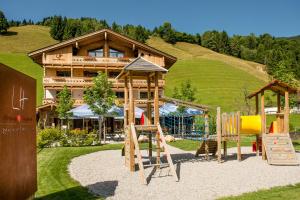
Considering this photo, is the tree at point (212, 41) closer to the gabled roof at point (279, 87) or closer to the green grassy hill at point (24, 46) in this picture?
the green grassy hill at point (24, 46)

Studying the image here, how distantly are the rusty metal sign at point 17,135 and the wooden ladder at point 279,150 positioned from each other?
10790 mm

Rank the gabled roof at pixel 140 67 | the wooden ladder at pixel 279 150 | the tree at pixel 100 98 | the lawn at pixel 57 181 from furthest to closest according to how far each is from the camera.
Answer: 1. the tree at pixel 100 98
2. the wooden ladder at pixel 279 150
3. the gabled roof at pixel 140 67
4. the lawn at pixel 57 181

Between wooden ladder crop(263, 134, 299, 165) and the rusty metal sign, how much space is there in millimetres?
10790

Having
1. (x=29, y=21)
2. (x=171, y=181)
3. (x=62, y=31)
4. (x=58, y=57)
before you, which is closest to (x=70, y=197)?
(x=171, y=181)

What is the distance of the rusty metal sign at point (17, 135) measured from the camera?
5941 mm

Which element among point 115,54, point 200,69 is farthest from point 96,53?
point 200,69

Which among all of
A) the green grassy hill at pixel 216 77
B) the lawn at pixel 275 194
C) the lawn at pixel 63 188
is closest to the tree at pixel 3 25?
the green grassy hill at pixel 216 77

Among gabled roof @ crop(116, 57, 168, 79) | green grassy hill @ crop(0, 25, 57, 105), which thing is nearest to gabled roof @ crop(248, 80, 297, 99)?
gabled roof @ crop(116, 57, 168, 79)

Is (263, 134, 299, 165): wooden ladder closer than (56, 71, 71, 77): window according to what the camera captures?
Yes

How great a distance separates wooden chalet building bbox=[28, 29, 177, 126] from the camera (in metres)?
41.7

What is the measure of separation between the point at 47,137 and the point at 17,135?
17.2 meters

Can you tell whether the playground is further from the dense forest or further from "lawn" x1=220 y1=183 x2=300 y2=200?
the dense forest

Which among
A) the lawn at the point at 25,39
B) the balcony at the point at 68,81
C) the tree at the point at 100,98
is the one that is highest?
the lawn at the point at 25,39

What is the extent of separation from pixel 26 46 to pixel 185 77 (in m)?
47.4
